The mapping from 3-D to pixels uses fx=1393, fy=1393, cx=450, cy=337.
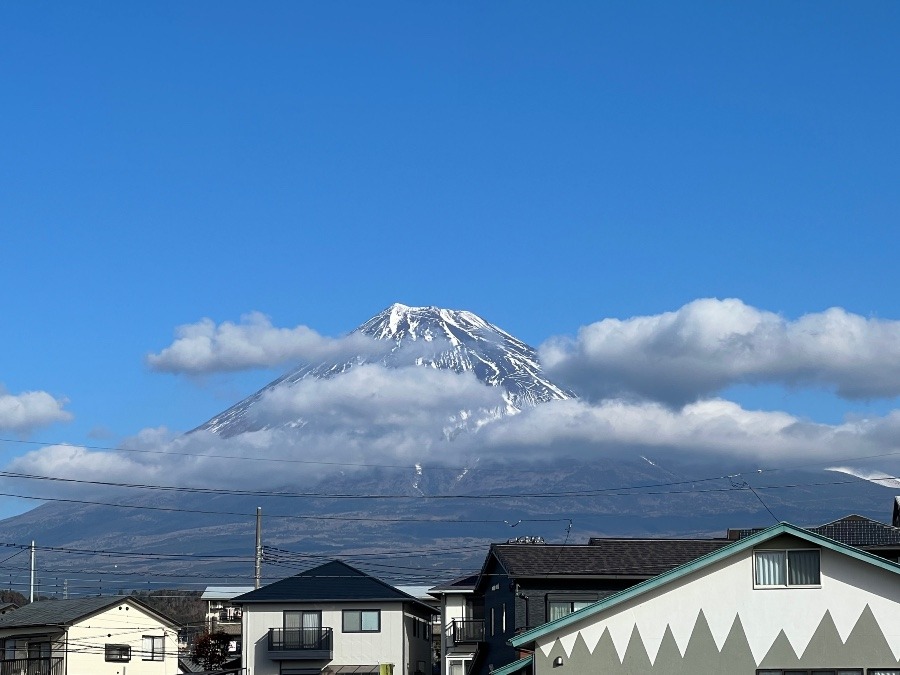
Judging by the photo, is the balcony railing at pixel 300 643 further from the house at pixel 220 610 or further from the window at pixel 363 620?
the house at pixel 220 610

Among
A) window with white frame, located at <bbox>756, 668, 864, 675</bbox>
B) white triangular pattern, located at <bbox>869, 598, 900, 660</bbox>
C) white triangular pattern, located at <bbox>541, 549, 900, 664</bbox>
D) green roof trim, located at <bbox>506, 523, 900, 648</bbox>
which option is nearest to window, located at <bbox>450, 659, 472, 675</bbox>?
green roof trim, located at <bbox>506, 523, 900, 648</bbox>

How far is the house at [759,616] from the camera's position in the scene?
31875 millimetres

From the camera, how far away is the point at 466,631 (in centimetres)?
6538

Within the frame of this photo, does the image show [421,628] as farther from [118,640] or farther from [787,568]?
[787,568]

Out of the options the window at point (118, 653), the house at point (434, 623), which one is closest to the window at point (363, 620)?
the house at point (434, 623)

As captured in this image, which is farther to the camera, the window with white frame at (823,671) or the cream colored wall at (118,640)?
the cream colored wall at (118,640)

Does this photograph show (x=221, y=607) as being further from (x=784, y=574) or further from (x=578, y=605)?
(x=784, y=574)

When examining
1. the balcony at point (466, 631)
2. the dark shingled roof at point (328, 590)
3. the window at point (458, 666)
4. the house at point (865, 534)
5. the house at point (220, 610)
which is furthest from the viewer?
the house at point (220, 610)

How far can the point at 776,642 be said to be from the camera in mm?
32062

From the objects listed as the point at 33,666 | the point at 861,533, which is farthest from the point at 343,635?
the point at 861,533

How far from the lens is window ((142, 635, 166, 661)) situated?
7088 centimetres

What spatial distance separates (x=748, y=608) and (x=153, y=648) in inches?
1802

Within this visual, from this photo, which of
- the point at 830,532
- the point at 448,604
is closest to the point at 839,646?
the point at 830,532

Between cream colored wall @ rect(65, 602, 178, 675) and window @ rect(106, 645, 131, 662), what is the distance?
0.27 meters
